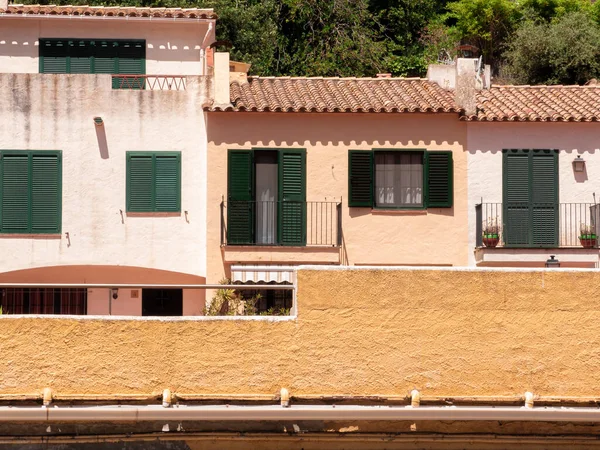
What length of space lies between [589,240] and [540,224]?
43.0 inches

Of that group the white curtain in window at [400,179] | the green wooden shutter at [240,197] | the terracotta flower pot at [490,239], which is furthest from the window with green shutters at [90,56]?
the terracotta flower pot at [490,239]

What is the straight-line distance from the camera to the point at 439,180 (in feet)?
93.4

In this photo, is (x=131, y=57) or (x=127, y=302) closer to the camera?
(x=127, y=302)

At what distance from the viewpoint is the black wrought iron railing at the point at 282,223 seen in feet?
91.5

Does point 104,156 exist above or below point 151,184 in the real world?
above

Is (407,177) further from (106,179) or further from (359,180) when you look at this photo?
(106,179)

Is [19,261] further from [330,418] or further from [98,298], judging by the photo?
[330,418]

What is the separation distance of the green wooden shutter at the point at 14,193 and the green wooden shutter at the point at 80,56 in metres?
4.91

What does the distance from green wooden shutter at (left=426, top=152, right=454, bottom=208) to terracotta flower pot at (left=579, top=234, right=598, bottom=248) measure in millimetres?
2955

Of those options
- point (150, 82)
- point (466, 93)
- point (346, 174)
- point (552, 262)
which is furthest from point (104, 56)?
point (552, 262)

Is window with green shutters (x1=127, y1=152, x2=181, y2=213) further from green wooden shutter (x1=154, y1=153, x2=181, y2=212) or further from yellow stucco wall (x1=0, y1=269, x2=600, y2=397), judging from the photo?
yellow stucco wall (x1=0, y1=269, x2=600, y2=397)

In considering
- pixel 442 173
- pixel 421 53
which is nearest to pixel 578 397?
pixel 442 173

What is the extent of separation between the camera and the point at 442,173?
2847cm

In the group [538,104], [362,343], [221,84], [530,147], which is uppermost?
[221,84]
